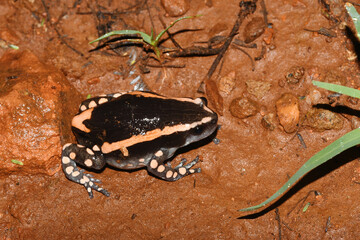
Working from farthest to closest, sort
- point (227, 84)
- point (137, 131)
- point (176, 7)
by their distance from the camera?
point (176, 7), point (227, 84), point (137, 131)

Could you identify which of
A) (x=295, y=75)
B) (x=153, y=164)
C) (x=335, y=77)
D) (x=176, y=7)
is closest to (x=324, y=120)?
(x=335, y=77)

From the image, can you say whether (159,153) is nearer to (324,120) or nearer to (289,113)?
(289,113)

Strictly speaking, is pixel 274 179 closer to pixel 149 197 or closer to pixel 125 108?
pixel 149 197

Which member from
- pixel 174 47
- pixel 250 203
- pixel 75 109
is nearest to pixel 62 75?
pixel 75 109

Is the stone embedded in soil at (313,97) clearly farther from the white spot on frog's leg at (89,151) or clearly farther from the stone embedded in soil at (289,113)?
the white spot on frog's leg at (89,151)

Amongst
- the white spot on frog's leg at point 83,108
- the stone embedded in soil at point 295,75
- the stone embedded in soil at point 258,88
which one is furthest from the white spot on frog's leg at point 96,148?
the stone embedded in soil at point 295,75

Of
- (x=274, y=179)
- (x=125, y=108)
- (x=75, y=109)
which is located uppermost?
(x=125, y=108)

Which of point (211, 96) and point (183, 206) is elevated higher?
point (211, 96)
